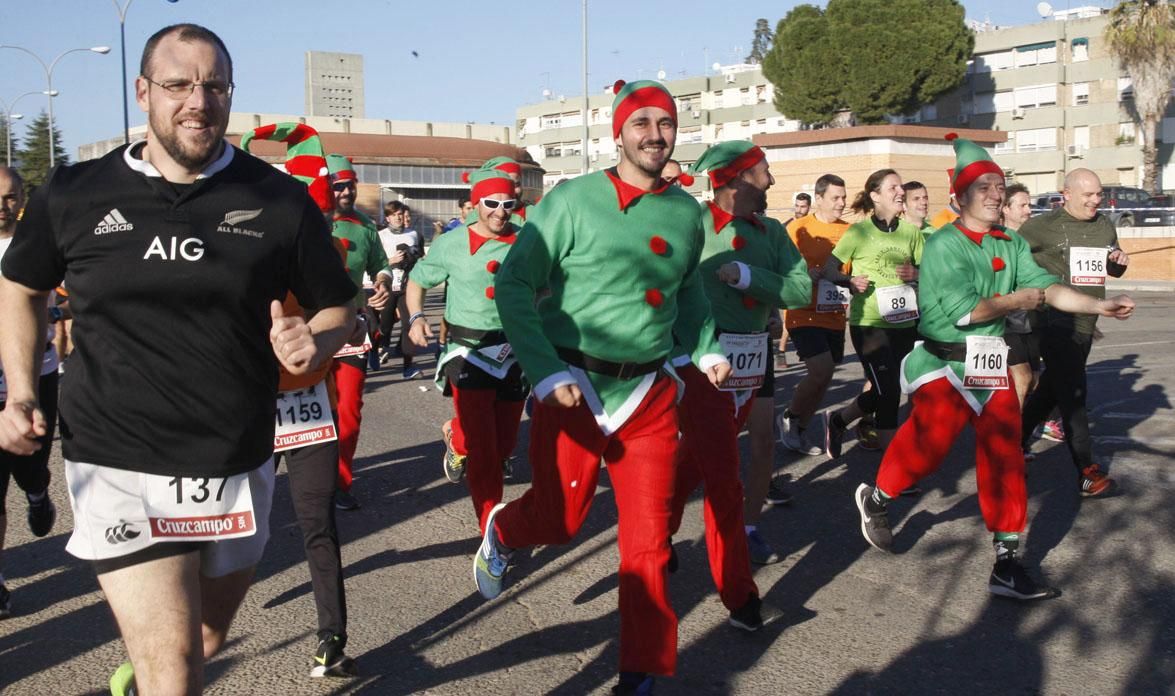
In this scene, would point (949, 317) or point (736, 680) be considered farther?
point (949, 317)

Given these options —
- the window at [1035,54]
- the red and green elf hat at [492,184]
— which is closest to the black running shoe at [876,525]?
the red and green elf hat at [492,184]

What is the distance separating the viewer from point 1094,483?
743 cm

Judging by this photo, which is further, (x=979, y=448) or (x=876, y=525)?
(x=876, y=525)

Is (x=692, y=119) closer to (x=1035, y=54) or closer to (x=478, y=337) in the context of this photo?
(x=1035, y=54)

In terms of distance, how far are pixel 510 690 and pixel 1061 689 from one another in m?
2.01

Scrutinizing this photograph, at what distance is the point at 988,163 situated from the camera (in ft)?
19.9

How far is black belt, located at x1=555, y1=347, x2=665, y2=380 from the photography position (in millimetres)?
4414

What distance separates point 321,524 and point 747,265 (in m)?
2.36

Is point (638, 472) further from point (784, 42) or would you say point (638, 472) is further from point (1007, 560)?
point (784, 42)

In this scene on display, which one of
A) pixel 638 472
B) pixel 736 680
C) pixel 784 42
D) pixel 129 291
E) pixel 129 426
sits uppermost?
pixel 784 42

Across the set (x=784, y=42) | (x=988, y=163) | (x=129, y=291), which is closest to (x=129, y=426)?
(x=129, y=291)

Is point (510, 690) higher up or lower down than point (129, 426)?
lower down

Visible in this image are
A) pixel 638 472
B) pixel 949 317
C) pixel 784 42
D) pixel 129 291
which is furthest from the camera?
pixel 784 42

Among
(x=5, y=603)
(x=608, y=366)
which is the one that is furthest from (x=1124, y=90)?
(x=5, y=603)
